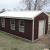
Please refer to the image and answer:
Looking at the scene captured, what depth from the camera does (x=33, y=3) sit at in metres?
34.8

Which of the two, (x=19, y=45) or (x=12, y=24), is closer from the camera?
(x=19, y=45)

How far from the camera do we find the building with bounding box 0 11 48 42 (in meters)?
16.1

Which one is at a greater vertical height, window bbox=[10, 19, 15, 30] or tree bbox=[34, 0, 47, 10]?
tree bbox=[34, 0, 47, 10]

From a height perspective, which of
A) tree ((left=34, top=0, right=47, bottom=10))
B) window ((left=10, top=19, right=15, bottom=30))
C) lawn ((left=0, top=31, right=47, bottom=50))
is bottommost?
lawn ((left=0, top=31, right=47, bottom=50))

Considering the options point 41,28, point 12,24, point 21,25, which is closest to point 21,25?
point 21,25

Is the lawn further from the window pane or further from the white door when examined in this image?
the white door

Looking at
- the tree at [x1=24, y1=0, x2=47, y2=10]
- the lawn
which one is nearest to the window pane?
the lawn

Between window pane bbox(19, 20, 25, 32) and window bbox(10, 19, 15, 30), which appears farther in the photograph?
window bbox(10, 19, 15, 30)

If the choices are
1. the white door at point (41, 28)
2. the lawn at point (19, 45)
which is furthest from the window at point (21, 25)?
the white door at point (41, 28)

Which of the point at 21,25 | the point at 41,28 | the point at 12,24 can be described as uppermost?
the point at 21,25

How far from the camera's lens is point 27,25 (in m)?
16.4

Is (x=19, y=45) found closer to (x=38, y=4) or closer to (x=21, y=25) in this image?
(x=21, y=25)

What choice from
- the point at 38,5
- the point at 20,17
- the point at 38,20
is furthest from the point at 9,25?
the point at 38,5

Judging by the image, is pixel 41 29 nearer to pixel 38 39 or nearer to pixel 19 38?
pixel 38 39
